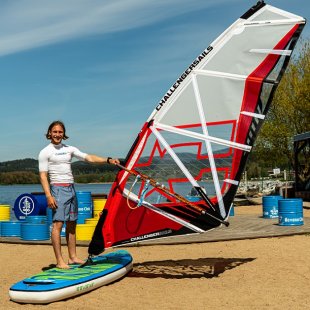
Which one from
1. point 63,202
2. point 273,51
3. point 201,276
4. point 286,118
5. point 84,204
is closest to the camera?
point 63,202

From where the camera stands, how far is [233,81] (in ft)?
22.4

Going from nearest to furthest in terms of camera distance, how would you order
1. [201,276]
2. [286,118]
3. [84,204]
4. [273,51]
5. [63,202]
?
[63,202]
[273,51]
[201,276]
[84,204]
[286,118]

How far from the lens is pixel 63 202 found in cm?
656

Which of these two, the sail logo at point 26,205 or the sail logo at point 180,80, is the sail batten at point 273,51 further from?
the sail logo at point 26,205

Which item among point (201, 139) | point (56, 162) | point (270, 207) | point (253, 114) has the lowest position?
point (270, 207)

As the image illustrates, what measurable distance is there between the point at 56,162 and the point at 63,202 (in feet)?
1.72

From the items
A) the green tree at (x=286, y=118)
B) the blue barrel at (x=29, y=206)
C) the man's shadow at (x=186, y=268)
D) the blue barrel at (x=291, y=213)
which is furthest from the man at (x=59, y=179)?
the green tree at (x=286, y=118)

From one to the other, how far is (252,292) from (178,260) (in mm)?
2510

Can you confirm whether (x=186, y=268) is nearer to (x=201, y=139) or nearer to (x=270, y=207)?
(x=201, y=139)

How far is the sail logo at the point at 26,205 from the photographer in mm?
15125

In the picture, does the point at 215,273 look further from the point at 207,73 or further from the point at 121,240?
the point at 207,73

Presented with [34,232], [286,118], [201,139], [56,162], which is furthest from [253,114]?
[286,118]

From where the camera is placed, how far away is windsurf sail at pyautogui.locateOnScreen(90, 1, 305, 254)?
6723 mm

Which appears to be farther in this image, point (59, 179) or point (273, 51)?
point (273, 51)
